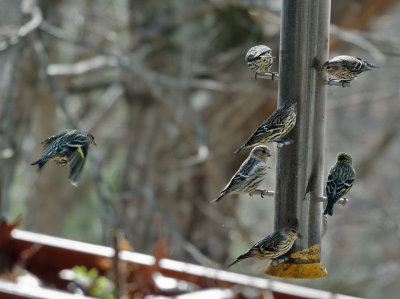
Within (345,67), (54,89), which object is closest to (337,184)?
(345,67)

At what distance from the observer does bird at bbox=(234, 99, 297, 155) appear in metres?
2.64

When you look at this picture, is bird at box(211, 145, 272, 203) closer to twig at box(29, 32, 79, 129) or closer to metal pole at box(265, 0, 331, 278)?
metal pole at box(265, 0, 331, 278)

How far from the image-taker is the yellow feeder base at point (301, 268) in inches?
113

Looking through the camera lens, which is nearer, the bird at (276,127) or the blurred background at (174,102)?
the bird at (276,127)

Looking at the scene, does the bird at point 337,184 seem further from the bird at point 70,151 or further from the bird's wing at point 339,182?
the bird at point 70,151

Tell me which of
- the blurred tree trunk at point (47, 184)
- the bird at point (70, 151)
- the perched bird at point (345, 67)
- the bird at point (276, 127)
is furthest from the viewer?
the blurred tree trunk at point (47, 184)

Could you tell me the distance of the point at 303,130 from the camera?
2.99m

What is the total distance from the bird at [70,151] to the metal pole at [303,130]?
91 cm

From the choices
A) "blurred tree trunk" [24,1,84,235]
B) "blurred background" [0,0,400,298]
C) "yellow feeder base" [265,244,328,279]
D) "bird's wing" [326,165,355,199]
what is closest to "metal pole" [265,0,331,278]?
"yellow feeder base" [265,244,328,279]

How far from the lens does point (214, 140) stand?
292 inches

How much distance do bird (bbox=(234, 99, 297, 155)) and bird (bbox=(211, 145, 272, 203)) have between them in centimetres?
10

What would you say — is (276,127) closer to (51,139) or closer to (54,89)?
(51,139)

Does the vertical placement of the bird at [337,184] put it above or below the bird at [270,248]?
above

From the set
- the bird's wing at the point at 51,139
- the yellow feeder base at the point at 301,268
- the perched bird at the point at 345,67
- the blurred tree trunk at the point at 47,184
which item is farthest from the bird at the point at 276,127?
the blurred tree trunk at the point at 47,184
